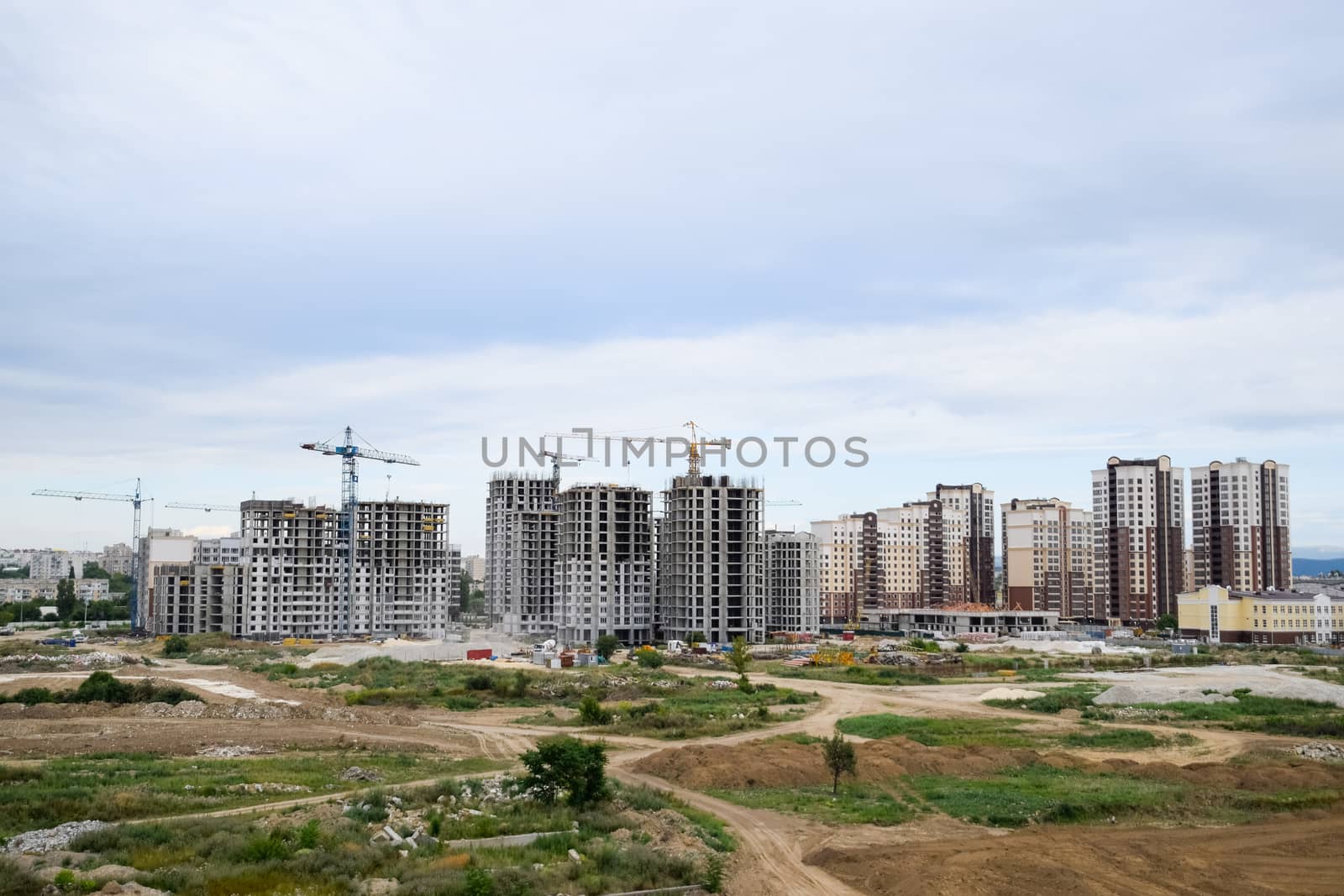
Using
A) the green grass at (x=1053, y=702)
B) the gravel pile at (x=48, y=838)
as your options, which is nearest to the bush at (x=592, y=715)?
the green grass at (x=1053, y=702)

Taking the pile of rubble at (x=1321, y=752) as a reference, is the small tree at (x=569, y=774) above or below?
above

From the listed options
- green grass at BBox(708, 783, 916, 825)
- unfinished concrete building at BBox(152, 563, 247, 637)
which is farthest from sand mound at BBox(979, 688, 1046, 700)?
unfinished concrete building at BBox(152, 563, 247, 637)

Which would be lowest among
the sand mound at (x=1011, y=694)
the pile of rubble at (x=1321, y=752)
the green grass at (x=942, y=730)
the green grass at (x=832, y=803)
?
the sand mound at (x=1011, y=694)

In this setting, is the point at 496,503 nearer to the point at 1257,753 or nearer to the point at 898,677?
the point at 898,677

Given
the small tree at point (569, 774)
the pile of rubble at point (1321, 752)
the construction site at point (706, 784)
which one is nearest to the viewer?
the construction site at point (706, 784)

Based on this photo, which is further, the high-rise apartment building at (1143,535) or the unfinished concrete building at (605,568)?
the high-rise apartment building at (1143,535)

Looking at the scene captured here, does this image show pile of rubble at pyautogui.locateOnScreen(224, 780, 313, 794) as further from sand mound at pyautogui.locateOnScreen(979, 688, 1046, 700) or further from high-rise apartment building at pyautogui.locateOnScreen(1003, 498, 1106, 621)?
high-rise apartment building at pyautogui.locateOnScreen(1003, 498, 1106, 621)

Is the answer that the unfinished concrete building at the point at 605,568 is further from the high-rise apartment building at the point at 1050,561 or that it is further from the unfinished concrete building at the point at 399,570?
the high-rise apartment building at the point at 1050,561
